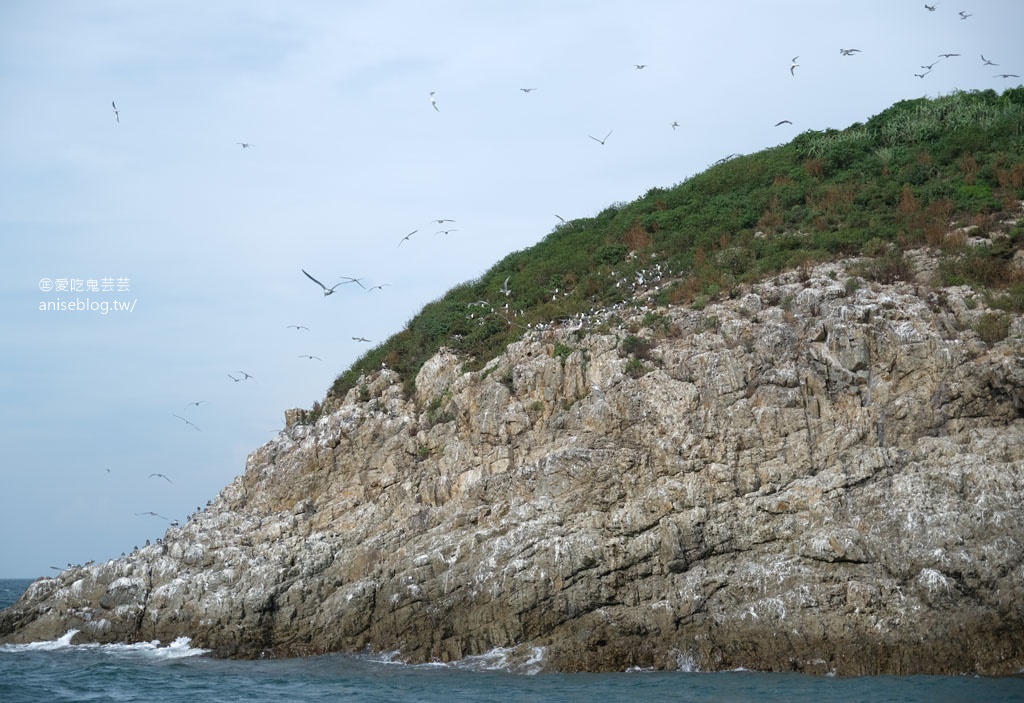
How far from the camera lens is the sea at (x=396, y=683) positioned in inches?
672

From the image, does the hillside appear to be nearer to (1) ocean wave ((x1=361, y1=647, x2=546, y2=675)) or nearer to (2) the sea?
(1) ocean wave ((x1=361, y1=647, x2=546, y2=675))

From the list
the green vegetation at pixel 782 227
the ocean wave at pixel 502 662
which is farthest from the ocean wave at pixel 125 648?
the green vegetation at pixel 782 227

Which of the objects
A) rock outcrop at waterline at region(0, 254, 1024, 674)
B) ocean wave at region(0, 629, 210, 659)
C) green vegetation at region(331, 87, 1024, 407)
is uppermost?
green vegetation at region(331, 87, 1024, 407)

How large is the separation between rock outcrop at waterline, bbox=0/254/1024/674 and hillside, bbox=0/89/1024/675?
0.07 m

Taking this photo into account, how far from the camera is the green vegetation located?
2902 centimetres

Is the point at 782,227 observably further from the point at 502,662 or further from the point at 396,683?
the point at 396,683

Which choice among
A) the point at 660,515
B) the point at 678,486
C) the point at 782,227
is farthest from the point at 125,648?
the point at 782,227

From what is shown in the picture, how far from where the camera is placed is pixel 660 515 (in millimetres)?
22156

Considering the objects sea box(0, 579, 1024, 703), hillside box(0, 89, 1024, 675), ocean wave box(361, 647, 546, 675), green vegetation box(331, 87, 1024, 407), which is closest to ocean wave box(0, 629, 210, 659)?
sea box(0, 579, 1024, 703)

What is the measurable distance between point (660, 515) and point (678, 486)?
930 millimetres

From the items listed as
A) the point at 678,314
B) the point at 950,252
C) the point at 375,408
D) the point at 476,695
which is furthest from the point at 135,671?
the point at 950,252

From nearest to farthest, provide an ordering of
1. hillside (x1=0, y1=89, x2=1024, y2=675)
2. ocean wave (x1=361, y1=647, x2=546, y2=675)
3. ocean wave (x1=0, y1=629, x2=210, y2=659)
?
hillside (x1=0, y1=89, x2=1024, y2=675), ocean wave (x1=361, y1=647, x2=546, y2=675), ocean wave (x1=0, y1=629, x2=210, y2=659)

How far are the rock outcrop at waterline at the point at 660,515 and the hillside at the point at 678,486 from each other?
0.22 ft

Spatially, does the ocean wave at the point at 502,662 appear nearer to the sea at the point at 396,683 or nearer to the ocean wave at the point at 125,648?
the sea at the point at 396,683
